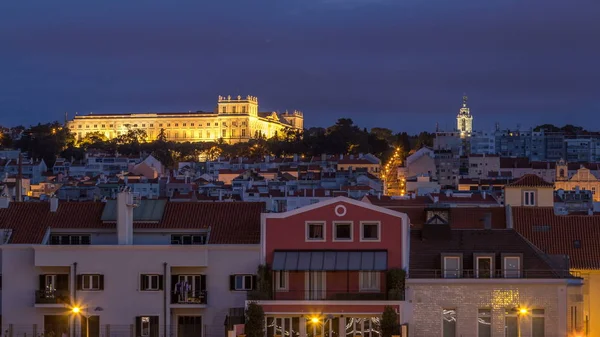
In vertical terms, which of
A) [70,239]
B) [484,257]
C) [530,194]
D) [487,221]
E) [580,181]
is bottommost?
[484,257]

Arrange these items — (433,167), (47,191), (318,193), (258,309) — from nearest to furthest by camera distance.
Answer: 1. (258,309)
2. (318,193)
3. (47,191)
4. (433,167)

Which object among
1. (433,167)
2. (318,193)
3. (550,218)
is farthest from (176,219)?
(433,167)

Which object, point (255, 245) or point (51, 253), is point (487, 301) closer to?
point (255, 245)

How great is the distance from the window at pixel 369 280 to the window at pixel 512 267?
3.00m

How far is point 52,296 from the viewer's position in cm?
3528

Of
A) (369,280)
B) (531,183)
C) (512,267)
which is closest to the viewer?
(512,267)

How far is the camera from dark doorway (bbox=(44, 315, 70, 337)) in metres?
35.1

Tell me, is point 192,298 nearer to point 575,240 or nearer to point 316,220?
point 316,220

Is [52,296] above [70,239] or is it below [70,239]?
below

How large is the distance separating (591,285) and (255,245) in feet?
28.3

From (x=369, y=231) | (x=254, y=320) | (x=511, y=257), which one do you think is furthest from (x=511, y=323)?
(x=254, y=320)

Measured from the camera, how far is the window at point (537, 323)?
3300 centimetres

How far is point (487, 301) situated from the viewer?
33.0 metres

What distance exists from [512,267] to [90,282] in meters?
10.2
